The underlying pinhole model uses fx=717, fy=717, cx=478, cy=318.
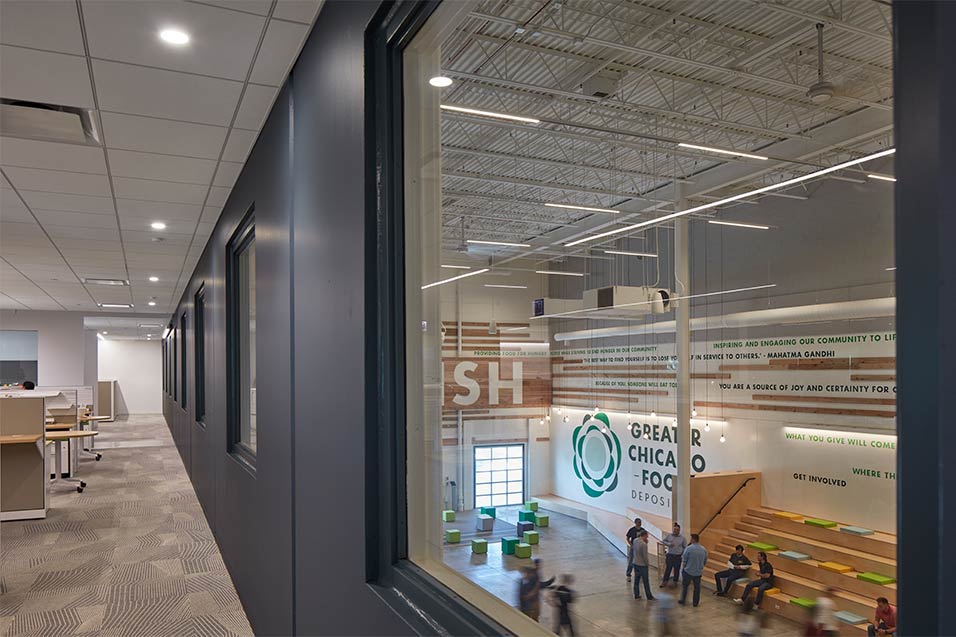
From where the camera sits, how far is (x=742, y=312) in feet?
3.75

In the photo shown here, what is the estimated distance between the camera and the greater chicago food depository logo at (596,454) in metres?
1.33

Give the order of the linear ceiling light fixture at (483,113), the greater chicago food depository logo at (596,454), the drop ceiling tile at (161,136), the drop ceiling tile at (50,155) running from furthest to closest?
the drop ceiling tile at (50,155) < the drop ceiling tile at (161,136) < the linear ceiling light fixture at (483,113) < the greater chicago food depository logo at (596,454)

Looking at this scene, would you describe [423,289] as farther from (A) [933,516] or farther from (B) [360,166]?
(A) [933,516]

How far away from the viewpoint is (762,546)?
1.00 metres

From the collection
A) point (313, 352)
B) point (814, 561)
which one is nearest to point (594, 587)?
point (814, 561)

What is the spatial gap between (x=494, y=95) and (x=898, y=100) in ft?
5.38

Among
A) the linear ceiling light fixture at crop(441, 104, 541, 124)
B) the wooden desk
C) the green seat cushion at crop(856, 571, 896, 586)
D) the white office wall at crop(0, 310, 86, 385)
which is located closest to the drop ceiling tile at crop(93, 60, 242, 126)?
the linear ceiling light fixture at crop(441, 104, 541, 124)

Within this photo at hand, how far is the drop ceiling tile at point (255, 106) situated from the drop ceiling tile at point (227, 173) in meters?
0.84

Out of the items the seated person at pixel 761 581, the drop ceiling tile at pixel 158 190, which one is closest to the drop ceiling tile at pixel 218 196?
the drop ceiling tile at pixel 158 190

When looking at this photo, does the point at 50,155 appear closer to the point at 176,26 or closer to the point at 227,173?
the point at 227,173

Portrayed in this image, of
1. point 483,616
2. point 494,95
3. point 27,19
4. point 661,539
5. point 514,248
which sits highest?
point 27,19

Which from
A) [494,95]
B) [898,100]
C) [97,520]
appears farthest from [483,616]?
[97,520]

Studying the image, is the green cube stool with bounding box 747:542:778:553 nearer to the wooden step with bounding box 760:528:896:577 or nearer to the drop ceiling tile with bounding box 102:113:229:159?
the wooden step with bounding box 760:528:896:577

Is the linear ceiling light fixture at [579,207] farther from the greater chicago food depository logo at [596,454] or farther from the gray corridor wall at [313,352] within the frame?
the gray corridor wall at [313,352]
